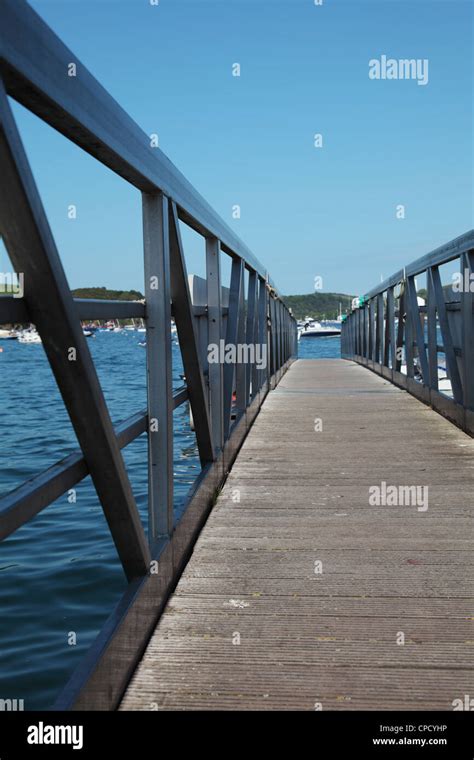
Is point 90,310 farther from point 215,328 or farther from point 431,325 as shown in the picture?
point 431,325

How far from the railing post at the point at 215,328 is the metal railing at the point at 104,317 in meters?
0.53

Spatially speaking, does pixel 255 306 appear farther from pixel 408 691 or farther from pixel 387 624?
pixel 408 691

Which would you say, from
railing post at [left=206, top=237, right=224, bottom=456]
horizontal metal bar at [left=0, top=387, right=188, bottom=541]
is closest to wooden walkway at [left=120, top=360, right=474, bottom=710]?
railing post at [left=206, top=237, right=224, bottom=456]

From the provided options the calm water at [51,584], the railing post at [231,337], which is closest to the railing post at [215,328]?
the railing post at [231,337]

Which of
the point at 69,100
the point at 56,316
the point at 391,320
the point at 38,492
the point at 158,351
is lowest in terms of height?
the point at 38,492

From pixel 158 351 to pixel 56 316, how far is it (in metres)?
1.26

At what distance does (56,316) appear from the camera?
1.93m

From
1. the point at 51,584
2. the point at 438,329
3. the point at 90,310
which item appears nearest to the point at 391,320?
the point at 438,329

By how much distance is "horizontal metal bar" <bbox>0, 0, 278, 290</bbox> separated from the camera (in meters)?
1.74

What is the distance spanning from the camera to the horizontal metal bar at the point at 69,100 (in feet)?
5.70

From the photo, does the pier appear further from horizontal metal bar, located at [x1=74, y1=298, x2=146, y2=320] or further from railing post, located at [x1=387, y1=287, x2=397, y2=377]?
railing post, located at [x1=387, y1=287, x2=397, y2=377]

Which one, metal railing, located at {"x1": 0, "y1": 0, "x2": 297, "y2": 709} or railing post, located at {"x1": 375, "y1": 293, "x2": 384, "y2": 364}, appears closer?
metal railing, located at {"x1": 0, "y1": 0, "x2": 297, "y2": 709}
